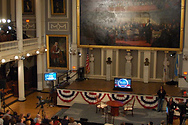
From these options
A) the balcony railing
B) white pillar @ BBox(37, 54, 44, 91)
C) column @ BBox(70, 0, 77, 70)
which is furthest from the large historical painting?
the balcony railing

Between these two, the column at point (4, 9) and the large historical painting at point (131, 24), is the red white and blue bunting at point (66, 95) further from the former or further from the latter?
the column at point (4, 9)

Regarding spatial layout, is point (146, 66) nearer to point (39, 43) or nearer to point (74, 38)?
point (74, 38)

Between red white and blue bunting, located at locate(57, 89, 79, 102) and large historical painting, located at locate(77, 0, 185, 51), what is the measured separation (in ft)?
14.7

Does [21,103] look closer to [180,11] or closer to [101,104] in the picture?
[101,104]

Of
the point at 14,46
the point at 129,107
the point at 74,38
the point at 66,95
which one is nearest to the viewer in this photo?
the point at 129,107

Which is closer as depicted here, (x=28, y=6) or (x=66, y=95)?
(x=66, y=95)

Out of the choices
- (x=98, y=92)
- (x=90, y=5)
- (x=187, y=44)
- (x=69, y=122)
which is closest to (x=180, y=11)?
(x=187, y=44)

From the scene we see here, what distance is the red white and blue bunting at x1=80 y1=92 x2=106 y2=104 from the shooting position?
709 inches

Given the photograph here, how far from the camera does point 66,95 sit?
728 inches

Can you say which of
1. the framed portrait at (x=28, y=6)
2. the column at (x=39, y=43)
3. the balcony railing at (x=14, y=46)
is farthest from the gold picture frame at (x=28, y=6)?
the balcony railing at (x=14, y=46)

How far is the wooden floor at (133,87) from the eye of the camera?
59.9 feet

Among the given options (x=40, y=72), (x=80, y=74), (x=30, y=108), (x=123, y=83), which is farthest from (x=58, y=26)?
(x=123, y=83)

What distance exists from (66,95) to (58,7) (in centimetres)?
691

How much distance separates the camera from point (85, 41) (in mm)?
21500
